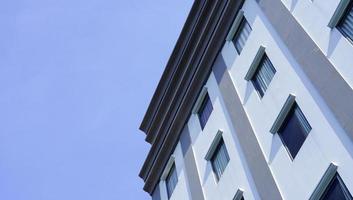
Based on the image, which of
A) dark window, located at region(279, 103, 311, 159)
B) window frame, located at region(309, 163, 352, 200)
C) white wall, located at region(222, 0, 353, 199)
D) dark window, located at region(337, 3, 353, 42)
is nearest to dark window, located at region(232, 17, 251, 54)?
white wall, located at region(222, 0, 353, 199)

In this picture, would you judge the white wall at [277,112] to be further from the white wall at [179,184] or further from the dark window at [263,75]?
the white wall at [179,184]

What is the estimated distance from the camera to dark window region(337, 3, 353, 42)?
47.5ft

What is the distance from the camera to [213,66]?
78.3 feet

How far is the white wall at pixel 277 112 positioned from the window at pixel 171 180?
248 inches

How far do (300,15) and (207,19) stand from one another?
25.2ft

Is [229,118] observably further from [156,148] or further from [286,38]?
[156,148]

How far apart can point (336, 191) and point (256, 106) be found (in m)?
5.61

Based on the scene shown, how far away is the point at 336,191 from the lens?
13125mm

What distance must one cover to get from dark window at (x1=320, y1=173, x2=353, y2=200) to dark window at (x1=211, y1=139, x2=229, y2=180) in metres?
6.21

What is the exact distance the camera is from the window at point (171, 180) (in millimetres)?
24497

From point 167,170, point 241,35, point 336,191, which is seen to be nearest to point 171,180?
point 167,170

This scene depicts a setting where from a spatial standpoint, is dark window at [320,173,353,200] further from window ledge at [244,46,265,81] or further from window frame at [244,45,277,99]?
window ledge at [244,46,265,81]

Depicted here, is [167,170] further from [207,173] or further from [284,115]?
[284,115]

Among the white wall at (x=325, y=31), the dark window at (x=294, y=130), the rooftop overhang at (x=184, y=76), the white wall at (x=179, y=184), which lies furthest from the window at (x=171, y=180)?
the white wall at (x=325, y=31)
